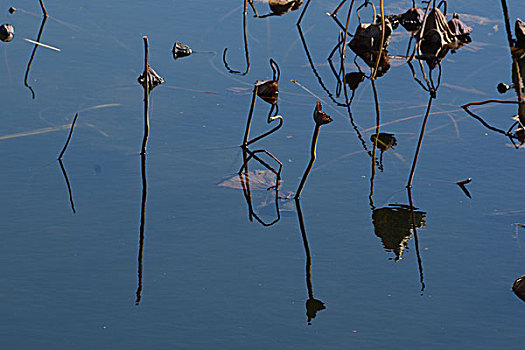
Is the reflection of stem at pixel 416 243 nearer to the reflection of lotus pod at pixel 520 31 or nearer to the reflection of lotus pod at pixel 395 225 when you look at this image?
the reflection of lotus pod at pixel 395 225

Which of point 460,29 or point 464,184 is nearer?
point 464,184

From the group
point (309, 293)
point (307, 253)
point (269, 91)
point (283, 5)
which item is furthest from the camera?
point (283, 5)

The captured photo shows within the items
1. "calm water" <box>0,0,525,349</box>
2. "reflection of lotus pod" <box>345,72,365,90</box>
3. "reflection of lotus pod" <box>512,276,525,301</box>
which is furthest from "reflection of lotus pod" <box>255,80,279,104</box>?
"reflection of lotus pod" <box>512,276,525,301</box>

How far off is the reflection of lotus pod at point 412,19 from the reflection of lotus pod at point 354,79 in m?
0.48

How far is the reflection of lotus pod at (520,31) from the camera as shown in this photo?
105 inches

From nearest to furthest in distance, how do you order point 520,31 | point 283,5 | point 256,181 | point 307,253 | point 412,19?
1. point 307,253
2. point 256,181
3. point 520,31
4. point 412,19
5. point 283,5

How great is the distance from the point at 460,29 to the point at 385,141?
87cm

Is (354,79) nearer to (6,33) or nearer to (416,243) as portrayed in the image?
(416,243)

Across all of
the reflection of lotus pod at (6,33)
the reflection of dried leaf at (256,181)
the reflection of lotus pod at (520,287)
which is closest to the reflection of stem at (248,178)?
the reflection of dried leaf at (256,181)

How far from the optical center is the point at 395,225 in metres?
1.77

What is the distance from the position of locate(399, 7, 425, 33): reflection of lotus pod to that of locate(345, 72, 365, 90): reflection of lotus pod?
1.56 ft

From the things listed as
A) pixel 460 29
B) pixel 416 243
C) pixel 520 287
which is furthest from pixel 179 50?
pixel 520 287

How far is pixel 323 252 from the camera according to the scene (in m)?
1.66

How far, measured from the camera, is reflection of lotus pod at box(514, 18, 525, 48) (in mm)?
2676
